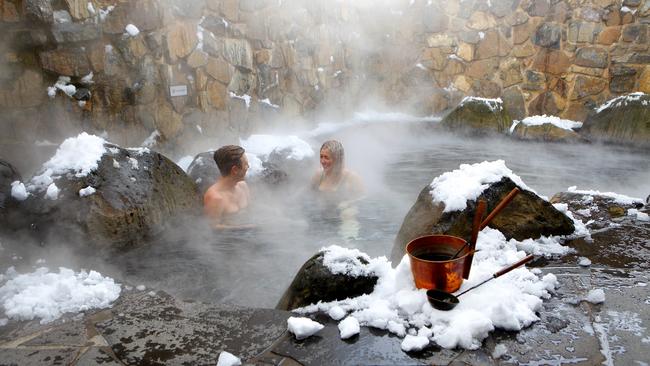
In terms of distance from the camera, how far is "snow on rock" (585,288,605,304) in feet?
6.78

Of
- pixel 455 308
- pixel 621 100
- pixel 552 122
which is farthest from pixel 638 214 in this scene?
pixel 552 122

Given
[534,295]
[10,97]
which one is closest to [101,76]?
[10,97]

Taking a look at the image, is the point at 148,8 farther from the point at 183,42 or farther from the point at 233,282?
the point at 233,282

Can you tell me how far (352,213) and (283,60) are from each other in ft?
10.8

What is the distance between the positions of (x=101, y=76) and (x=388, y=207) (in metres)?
3.33

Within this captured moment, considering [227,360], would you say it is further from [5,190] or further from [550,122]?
[550,122]

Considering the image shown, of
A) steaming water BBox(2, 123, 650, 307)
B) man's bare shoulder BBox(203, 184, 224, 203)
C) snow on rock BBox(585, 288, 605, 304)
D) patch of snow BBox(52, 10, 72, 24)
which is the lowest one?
steaming water BBox(2, 123, 650, 307)

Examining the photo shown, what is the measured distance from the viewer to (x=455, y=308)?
6.34ft

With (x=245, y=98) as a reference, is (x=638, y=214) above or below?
below

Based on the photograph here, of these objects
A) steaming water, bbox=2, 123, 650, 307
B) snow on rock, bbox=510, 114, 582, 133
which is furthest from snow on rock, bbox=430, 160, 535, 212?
snow on rock, bbox=510, 114, 582, 133

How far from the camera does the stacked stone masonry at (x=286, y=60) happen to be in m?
4.21

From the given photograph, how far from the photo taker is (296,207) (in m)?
5.43

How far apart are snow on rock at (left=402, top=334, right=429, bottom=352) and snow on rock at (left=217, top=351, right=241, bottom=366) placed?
2.08 ft

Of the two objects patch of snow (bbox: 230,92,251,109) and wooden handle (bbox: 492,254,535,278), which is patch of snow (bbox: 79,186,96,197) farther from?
patch of snow (bbox: 230,92,251,109)
